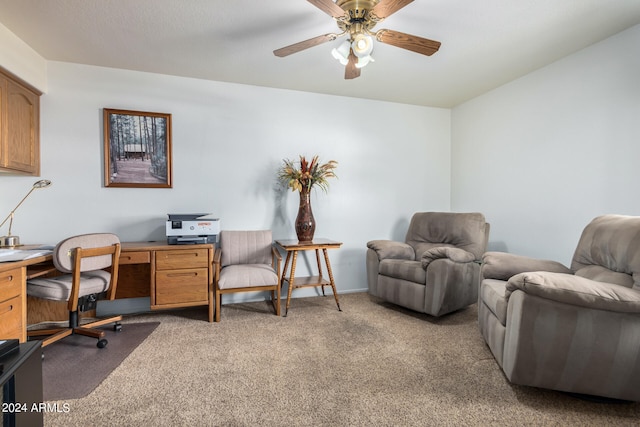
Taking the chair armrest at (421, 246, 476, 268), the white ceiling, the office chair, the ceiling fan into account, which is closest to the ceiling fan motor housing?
the ceiling fan

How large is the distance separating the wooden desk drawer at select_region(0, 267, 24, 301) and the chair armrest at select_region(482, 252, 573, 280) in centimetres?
320

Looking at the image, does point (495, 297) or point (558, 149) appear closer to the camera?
point (495, 297)

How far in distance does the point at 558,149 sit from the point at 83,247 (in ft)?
13.3

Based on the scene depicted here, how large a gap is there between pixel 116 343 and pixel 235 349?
3.10ft

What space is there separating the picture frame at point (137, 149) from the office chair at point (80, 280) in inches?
34.2

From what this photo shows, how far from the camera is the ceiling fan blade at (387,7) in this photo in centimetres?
155

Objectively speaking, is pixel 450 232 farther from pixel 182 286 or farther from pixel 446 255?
pixel 182 286

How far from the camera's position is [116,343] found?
224 cm

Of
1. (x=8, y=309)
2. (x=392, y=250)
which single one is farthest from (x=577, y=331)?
(x=8, y=309)

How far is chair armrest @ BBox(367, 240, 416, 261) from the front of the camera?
10.0 ft

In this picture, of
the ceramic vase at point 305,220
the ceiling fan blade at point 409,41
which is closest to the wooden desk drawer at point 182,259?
the ceramic vase at point 305,220

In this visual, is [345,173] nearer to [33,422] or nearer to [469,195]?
[469,195]

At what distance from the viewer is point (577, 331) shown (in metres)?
1.47

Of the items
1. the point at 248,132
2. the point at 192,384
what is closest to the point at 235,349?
the point at 192,384
